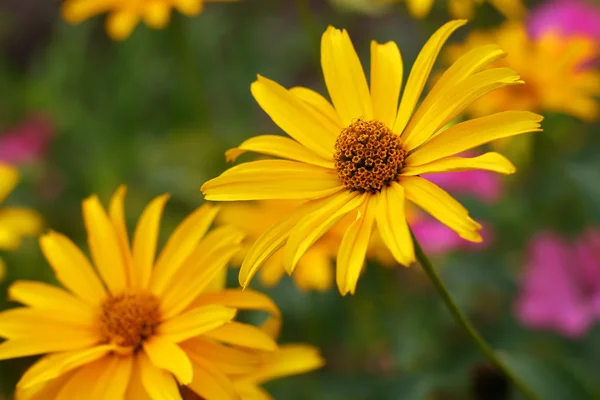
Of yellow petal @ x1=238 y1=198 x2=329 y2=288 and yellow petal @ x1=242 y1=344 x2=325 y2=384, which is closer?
yellow petal @ x1=238 y1=198 x2=329 y2=288

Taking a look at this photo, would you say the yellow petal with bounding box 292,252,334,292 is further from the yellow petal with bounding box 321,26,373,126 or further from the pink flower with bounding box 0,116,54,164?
the pink flower with bounding box 0,116,54,164

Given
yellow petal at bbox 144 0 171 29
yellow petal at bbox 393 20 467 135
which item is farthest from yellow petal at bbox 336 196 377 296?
yellow petal at bbox 144 0 171 29

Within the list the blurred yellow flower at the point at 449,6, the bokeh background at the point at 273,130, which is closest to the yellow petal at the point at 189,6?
the bokeh background at the point at 273,130

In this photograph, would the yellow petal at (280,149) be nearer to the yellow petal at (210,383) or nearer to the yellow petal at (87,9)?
the yellow petal at (210,383)

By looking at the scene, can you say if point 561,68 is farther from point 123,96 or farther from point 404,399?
point 123,96

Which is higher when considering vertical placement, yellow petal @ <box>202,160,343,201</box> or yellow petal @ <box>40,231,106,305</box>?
yellow petal @ <box>202,160,343,201</box>

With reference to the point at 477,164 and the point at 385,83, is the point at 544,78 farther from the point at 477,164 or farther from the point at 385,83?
the point at 477,164

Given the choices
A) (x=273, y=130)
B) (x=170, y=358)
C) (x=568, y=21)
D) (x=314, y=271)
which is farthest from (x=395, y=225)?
(x=273, y=130)
